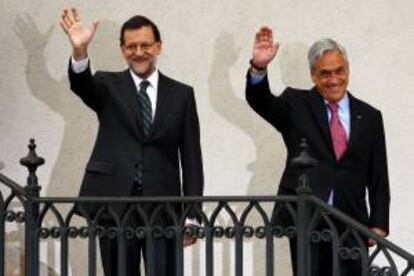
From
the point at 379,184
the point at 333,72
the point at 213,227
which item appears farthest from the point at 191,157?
the point at 379,184

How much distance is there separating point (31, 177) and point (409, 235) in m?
2.40

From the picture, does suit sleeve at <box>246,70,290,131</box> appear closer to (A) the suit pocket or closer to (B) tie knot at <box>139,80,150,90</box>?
(B) tie knot at <box>139,80,150,90</box>

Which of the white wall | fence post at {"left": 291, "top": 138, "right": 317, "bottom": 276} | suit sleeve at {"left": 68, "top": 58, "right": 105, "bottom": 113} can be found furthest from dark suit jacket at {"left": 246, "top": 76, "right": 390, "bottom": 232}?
the white wall

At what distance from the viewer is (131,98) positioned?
17.9ft

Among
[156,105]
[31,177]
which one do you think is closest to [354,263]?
[156,105]

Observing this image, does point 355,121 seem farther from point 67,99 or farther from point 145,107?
point 67,99

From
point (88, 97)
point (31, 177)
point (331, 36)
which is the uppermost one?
point (331, 36)

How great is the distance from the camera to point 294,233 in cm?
505

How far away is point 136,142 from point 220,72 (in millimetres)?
1562

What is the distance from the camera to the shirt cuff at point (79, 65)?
5.32 metres

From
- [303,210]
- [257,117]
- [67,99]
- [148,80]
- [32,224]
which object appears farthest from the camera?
[67,99]

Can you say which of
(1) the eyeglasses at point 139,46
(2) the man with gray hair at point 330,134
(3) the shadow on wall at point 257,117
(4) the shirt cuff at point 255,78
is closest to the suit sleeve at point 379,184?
(2) the man with gray hair at point 330,134

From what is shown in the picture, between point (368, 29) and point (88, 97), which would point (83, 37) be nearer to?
point (88, 97)

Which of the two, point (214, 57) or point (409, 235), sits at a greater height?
point (214, 57)
